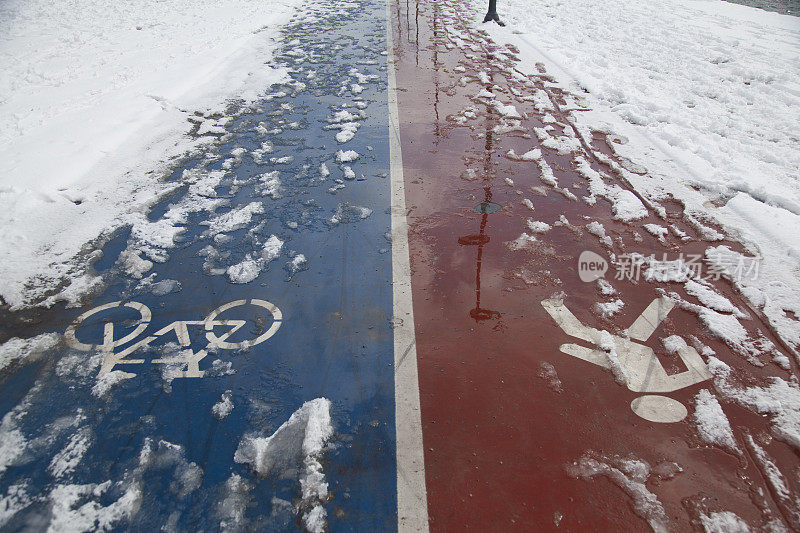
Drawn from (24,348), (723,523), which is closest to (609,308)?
(723,523)

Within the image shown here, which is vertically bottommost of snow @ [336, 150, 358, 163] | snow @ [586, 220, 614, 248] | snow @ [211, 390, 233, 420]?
snow @ [211, 390, 233, 420]

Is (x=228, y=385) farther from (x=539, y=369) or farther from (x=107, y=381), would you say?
(x=539, y=369)

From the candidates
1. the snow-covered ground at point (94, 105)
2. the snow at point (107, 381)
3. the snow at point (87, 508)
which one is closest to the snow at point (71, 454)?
the snow at point (87, 508)

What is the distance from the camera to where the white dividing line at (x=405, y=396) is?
2719 millimetres

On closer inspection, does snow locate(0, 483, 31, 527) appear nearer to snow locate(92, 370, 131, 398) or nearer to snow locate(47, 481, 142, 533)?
snow locate(47, 481, 142, 533)

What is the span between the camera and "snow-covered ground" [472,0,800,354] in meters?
5.02

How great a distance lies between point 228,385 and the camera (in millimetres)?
3445

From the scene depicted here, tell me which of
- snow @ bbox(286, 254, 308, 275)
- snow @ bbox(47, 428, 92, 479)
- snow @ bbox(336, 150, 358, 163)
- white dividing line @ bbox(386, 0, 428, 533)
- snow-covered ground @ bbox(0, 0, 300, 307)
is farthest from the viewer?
snow @ bbox(336, 150, 358, 163)

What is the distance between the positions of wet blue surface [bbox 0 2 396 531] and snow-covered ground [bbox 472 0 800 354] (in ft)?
11.4

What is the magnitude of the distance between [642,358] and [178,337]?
3690 mm

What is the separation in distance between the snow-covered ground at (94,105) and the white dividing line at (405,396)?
2.93m

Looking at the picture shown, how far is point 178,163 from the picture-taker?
635 centimetres

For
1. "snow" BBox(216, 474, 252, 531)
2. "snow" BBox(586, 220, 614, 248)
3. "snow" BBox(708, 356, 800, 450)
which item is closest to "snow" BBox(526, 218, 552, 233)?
"snow" BBox(586, 220, 614, 248)

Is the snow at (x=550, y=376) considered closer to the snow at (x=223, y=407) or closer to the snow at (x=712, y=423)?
the snow at (x=712, y=423)
